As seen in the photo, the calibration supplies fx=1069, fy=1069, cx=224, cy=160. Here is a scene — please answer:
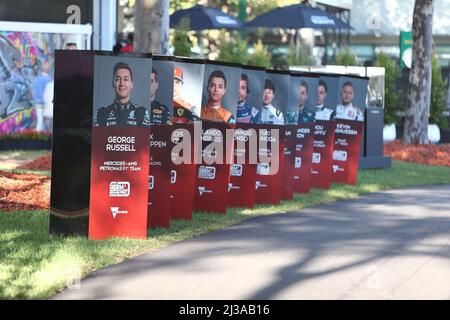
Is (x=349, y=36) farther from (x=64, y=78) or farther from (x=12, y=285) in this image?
(x=12, y=285)

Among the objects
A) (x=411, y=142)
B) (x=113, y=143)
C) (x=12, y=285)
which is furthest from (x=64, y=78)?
(x=411, y=142)

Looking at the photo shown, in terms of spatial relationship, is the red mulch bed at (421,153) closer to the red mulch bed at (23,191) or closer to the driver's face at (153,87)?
the red mulch bed at (23,191)

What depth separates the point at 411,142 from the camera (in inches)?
885

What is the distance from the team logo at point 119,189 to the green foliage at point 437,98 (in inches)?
687

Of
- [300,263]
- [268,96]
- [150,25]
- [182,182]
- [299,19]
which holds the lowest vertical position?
[300,263]

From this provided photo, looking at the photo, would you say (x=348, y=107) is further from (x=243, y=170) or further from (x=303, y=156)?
(x=243, y=170)

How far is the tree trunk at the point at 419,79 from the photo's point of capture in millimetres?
22188

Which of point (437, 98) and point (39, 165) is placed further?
point (437, 98)

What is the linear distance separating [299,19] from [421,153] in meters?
6.44

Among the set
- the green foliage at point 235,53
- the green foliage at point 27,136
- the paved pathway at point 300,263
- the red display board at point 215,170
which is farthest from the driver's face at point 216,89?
the green foliage at point 235,53

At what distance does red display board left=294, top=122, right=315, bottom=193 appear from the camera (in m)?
14.1

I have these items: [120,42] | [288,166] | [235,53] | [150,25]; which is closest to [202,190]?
[288,166]

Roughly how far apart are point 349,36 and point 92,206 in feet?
87.2

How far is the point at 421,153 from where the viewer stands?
2098 cm
